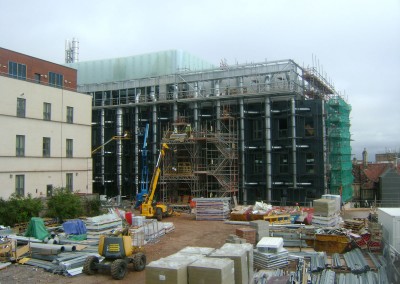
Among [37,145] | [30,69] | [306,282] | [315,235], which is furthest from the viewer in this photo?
[30,69]

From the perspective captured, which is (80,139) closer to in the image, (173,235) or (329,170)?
(173,235)

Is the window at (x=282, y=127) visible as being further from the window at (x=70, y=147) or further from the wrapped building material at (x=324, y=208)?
the window at (x=70, y=147)

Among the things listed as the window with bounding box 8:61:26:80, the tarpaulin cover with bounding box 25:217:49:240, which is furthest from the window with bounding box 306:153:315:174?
the window with bounding box 8:61:26:80

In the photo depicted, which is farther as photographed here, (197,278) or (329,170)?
(329,170)

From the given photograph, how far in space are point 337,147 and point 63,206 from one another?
2663 cm

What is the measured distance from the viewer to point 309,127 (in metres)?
37.8

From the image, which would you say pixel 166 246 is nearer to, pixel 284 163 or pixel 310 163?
pixel 284 163

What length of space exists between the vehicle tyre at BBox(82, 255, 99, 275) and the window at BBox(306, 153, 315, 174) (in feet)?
81.7

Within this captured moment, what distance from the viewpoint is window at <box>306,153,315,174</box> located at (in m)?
37.2

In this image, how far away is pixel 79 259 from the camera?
59.1 ft

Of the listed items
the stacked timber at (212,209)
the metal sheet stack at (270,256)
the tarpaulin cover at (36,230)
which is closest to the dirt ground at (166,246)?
the stacked timber at (212,209)

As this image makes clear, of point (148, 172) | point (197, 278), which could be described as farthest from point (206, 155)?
point (197, 278)

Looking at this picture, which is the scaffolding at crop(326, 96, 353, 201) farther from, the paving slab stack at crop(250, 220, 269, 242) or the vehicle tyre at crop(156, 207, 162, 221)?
the paving slab stack at crop(250, 220, 269, 242)

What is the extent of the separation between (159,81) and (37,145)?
52.5 feet
